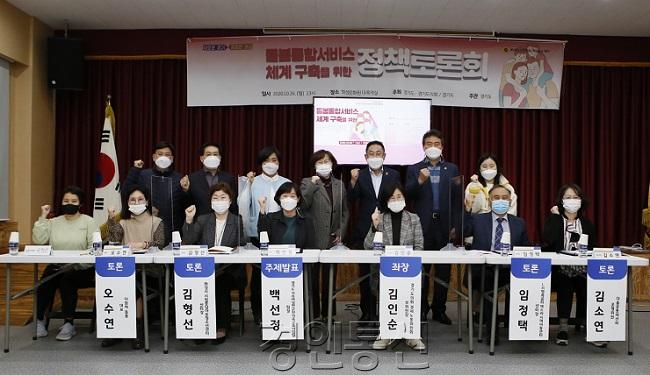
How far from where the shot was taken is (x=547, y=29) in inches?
236

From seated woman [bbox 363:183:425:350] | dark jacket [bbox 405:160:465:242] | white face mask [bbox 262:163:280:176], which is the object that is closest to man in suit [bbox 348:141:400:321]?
dark jacket [bbox 405:160:465:242]

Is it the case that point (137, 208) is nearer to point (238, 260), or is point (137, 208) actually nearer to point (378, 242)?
point (238, 260)

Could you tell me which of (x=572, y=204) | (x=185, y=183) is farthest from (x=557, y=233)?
(x=185, y=183)

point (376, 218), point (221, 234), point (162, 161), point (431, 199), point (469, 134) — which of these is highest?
point (469, 134)

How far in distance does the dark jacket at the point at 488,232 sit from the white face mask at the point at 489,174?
1.61 ft

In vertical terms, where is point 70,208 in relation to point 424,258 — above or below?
above

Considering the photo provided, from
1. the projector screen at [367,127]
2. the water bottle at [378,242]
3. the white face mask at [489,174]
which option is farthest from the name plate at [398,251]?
the projector screen at [367,127]

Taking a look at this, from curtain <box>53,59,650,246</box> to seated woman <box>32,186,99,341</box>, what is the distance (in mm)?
2141

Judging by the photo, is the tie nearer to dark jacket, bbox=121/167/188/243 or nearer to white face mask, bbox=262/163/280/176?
white face mask, bbox=262/163/280/176

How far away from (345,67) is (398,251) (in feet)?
9.40

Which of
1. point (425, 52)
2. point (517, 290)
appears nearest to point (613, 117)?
point (425, 52)

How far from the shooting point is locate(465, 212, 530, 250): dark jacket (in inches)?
157

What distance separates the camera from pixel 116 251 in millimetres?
3510

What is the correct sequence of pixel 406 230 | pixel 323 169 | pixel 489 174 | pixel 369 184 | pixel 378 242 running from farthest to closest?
pixel 489 174, pixel 369 184, pixel 323 169, pixel 406 230, pixel 378 242
